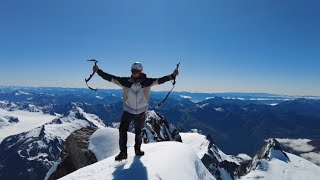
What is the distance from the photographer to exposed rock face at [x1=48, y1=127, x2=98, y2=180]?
24564mm

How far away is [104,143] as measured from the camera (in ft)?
83.5

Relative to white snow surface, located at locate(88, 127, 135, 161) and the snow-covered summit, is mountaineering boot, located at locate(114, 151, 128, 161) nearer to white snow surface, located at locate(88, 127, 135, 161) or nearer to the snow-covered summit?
white snow surface, located at locate(88, 127, 135, 161)

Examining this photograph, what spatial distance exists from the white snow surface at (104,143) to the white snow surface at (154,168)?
899 cm

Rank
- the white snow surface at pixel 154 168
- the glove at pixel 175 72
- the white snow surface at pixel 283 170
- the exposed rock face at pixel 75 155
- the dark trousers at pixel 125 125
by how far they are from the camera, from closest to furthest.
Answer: the white snow surface at pixel 154 168 < the glove at pixel 175 72 < the dark trousers at pixel 125 125 < the exposed rock face at pixel 75 155 < the white snow surface at pixel 283 170

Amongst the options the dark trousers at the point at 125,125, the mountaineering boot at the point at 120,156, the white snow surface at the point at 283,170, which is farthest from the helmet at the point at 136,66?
the white snow surface at the point at 283,170

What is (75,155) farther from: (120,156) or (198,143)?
(198,143)

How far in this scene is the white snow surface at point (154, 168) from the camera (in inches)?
454

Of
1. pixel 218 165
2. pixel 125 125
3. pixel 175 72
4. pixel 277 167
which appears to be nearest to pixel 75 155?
pixel 125 125

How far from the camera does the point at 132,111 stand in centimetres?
1430

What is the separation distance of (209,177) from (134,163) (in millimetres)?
3816

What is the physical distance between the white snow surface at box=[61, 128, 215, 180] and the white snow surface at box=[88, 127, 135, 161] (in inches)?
354

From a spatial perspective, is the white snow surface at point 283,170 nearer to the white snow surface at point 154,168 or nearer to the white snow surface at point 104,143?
the white snow surface at point 104,143

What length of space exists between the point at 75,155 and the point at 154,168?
15686 millimetres

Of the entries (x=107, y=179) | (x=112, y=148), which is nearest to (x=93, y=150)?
(x=112, y=148)
